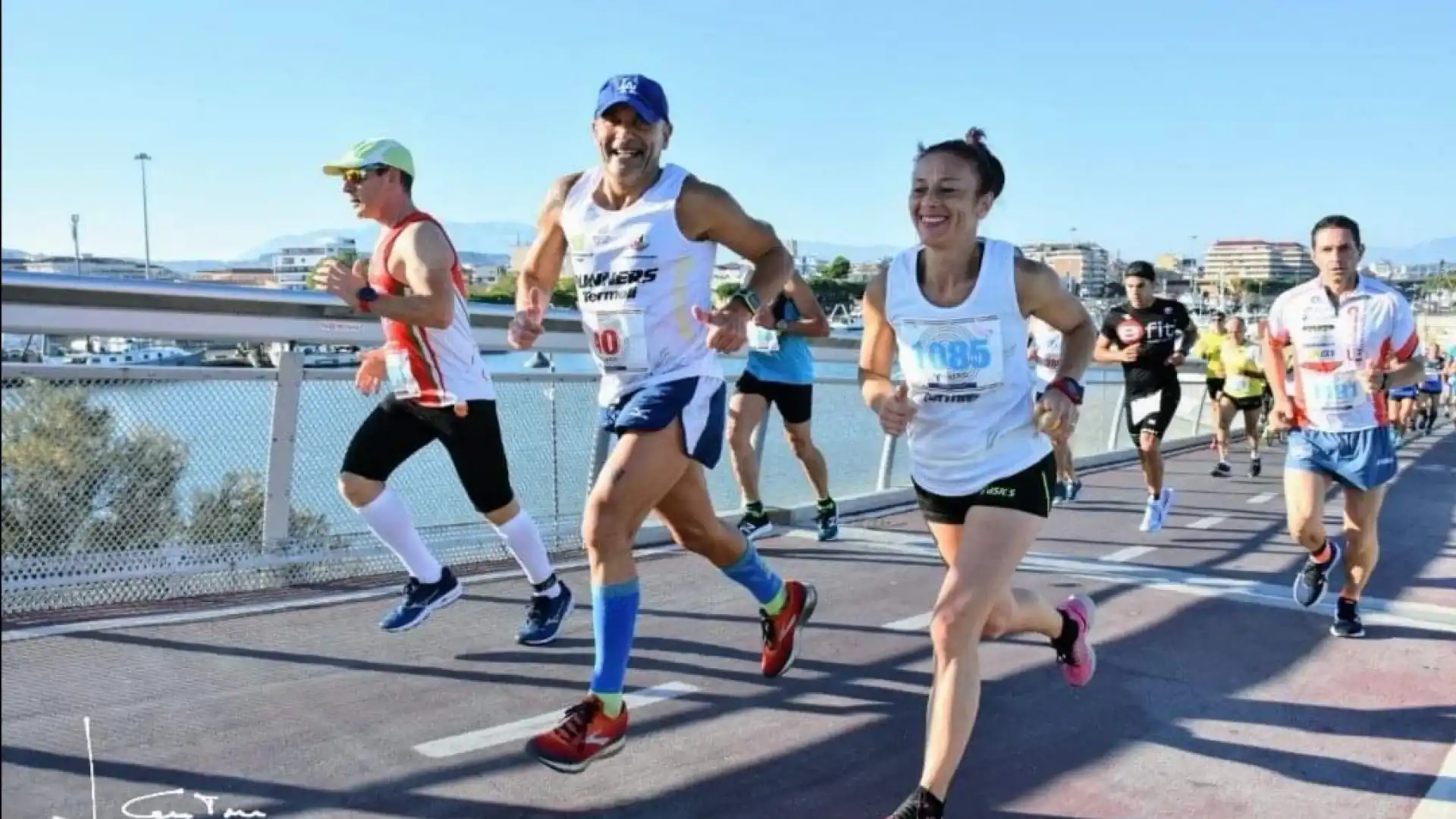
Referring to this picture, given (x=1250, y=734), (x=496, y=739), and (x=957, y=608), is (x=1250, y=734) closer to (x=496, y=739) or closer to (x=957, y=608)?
(x=957, y=608)

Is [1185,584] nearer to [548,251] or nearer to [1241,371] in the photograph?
[548,251]

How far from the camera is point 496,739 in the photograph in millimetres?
4020

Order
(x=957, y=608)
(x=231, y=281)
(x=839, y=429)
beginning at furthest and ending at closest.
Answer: (x=839, y=429) → (x=231, y=281) → (x=957, y=608)

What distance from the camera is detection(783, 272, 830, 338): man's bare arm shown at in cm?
768

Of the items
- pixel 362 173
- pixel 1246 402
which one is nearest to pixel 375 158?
pixel 362 173

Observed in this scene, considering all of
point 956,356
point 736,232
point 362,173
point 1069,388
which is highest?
point 362,173

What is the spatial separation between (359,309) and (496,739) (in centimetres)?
166

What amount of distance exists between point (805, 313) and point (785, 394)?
558 mm

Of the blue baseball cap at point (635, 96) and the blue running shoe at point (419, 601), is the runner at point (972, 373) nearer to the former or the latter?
the blue baseball cap at point (635, 96)

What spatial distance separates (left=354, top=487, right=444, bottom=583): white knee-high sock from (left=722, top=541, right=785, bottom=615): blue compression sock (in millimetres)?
1514

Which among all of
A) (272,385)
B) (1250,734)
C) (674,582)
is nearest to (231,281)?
(272,385)

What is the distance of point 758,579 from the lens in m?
4.70

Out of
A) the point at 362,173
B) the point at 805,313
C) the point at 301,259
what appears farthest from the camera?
the point at 805,313

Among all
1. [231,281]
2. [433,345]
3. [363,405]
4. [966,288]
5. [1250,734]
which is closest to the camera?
[966,288]
